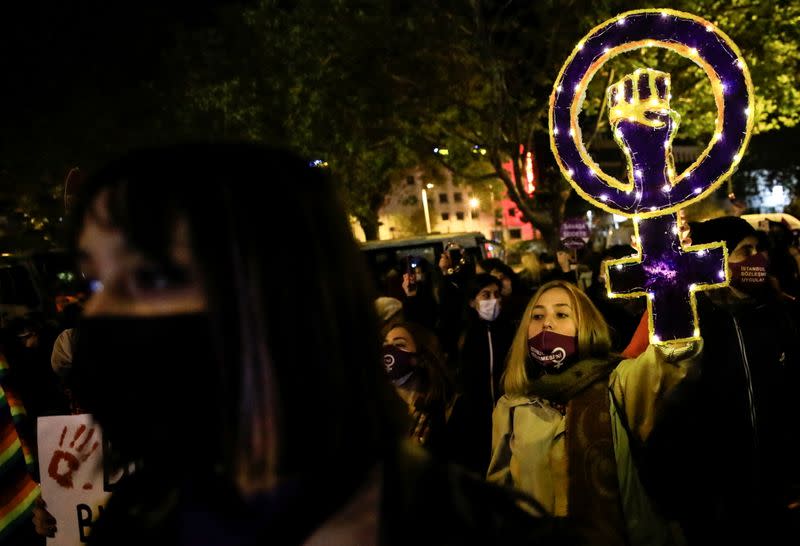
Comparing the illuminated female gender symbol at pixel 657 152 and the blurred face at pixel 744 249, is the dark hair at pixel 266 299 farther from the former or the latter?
the blurred face at pixel 744 249

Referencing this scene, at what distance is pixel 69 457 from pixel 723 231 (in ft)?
15.8

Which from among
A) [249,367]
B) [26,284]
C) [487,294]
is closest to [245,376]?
[249,367]

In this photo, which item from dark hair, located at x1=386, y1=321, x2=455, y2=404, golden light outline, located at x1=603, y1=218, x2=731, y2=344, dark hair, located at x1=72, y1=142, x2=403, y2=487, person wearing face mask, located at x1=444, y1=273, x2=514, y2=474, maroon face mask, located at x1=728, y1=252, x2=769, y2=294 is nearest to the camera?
dark hair, located at x1=72, y1=142, x2=403, y2=487

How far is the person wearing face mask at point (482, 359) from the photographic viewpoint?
14.0ft

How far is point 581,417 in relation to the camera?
2.93 metres

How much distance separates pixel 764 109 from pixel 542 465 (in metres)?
17.0

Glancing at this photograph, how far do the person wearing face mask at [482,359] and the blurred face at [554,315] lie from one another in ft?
3.12


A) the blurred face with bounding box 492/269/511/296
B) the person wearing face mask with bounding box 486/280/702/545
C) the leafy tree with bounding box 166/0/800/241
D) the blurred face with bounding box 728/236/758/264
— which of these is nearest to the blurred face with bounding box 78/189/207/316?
the person wearing face mask with bounding box 486/280/702/545

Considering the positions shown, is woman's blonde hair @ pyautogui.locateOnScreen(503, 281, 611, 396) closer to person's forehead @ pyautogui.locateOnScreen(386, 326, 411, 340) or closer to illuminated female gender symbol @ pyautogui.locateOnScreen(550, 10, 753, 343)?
illuminated female gender symbol @ pyautogui.locateOnScreen(550, 10, 753, 343)

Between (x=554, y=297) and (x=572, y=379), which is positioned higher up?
(x=554, y=297)

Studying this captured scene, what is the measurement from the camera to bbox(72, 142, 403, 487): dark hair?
42.9 inches

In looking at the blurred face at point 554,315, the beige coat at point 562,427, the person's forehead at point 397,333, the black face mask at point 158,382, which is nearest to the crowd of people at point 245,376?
the black face mask at point 158,382

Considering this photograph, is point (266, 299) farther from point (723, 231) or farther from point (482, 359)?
point (723, 231)

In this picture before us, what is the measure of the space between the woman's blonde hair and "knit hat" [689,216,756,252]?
1.98m
